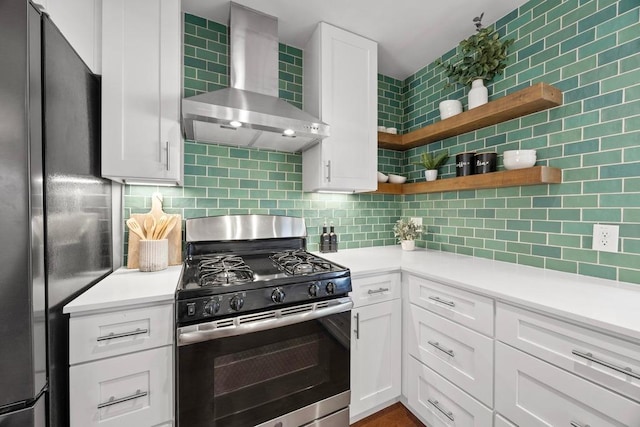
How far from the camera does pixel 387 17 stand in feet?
5.88

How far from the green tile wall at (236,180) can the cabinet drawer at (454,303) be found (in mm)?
841

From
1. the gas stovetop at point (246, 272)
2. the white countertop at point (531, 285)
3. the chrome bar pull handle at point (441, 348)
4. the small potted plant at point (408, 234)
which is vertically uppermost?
the small potted plant at point (408, 234)

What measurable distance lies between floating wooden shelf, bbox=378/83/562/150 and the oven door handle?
1461 mm

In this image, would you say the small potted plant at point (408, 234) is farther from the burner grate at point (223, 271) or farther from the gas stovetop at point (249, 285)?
the burner grate at point (223, 271)

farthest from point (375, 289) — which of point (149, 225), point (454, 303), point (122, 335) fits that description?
point (149, 225)

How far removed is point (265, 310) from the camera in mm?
1227

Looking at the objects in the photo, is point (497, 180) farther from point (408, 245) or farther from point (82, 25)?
point (82, 25)

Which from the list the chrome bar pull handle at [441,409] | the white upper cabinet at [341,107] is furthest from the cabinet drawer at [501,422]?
the white upper cabinet at [341,107]

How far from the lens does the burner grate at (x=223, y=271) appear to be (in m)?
1.21

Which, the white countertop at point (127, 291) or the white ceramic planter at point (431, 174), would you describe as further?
the white ceramic planter at point (431, 174)

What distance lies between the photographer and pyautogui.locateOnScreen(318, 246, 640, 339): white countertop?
35.9 inches

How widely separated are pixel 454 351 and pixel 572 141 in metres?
1.33

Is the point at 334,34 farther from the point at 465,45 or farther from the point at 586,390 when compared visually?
the point at 586,390

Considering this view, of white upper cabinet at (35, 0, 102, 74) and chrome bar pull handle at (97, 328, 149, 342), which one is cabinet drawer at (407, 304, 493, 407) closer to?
chrome bar pull handle at (97, 328, 149, 342)
